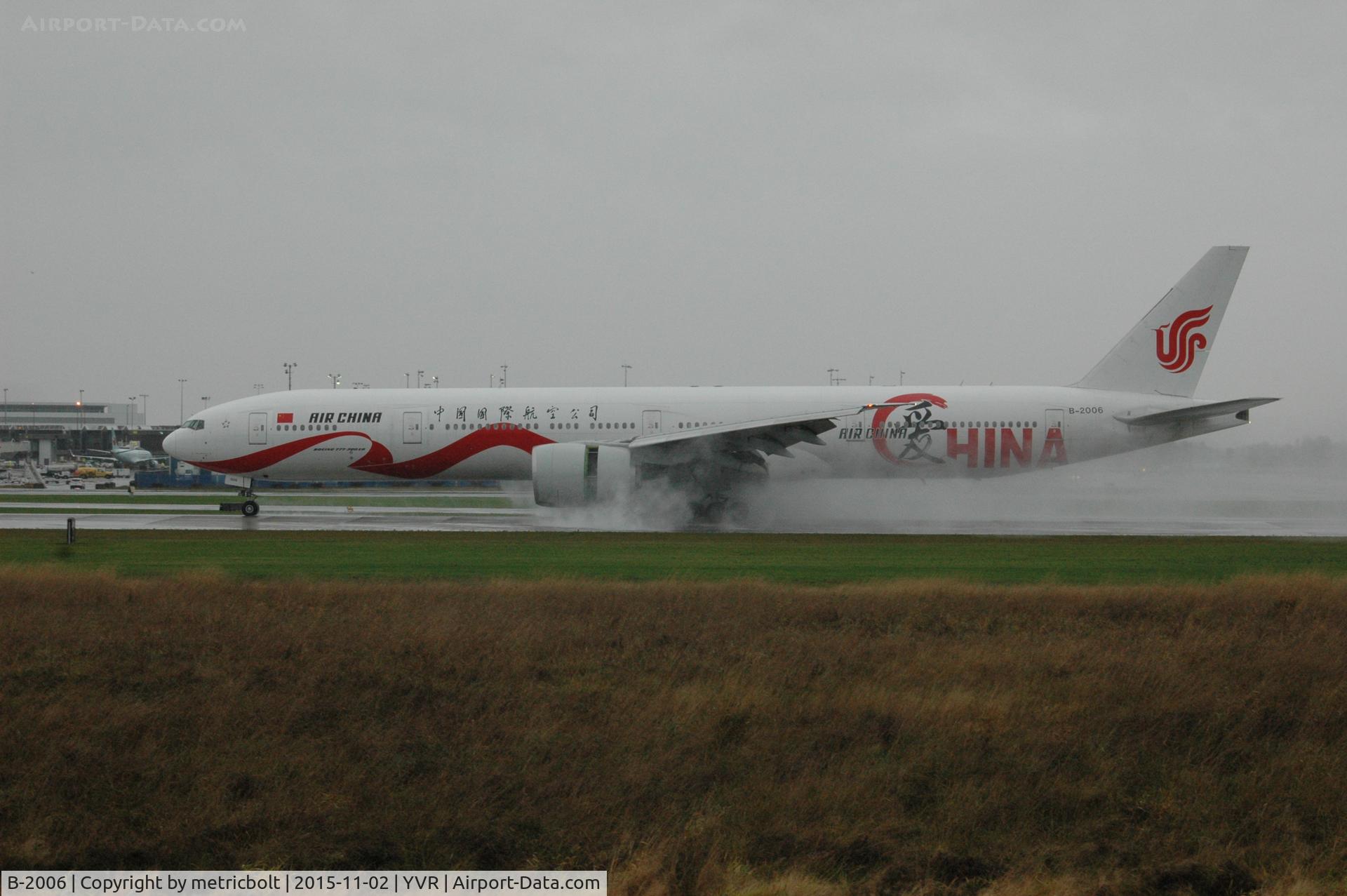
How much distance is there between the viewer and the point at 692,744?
606 centimetres

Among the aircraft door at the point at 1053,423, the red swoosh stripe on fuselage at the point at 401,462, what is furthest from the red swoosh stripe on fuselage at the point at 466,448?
the aircraft door at the point at 1053,423

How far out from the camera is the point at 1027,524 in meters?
22.7

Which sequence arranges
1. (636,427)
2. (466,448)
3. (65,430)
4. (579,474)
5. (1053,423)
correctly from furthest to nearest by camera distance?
(65,430), (466,448), (636,427), (1053,423), (579,474)

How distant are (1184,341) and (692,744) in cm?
2108

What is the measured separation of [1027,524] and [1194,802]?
58.8 feet

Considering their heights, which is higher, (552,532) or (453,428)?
(453,428)

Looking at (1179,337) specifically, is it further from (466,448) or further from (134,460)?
(134,460)

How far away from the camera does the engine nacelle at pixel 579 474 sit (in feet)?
68.5

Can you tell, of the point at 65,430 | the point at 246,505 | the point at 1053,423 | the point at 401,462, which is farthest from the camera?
the point at 65,430

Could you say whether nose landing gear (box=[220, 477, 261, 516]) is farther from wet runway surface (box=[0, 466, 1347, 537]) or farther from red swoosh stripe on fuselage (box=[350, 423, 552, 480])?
red swoosh stripe on fuselage (box=[350, 423, 552, 480])

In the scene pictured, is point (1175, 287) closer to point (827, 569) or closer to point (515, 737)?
point (827, 569)

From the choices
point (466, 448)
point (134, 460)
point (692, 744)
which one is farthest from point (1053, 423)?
point (134, 460)

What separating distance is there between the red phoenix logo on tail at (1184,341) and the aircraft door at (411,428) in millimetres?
17494

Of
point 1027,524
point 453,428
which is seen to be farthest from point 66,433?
point 1027,524
